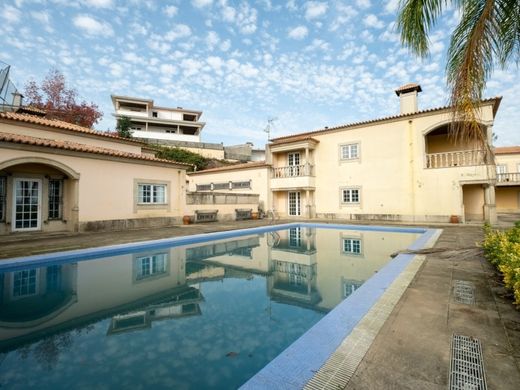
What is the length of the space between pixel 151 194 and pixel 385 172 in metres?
16.4

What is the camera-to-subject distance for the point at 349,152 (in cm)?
2112

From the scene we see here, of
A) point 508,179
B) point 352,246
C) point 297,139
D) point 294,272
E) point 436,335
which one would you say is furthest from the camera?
point 508,179

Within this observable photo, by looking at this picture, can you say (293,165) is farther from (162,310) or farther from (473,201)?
(162,310)

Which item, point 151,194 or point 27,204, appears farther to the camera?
point 151,194

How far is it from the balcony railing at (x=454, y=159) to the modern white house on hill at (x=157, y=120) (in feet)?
124

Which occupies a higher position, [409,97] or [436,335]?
[409,97]

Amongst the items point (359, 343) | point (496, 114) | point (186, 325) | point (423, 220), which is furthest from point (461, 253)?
point (496, 114)

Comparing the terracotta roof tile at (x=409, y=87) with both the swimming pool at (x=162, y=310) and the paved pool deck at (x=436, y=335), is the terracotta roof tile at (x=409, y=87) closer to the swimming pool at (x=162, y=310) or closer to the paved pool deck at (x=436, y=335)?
the swimming pool at (x=162, y=310)

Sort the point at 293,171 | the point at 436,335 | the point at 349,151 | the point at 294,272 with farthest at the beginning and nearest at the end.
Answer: the point at 293,171, the point at 349,151, the point at 294,272, the point at 436,335

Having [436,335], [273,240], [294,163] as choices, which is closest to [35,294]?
[436,335]

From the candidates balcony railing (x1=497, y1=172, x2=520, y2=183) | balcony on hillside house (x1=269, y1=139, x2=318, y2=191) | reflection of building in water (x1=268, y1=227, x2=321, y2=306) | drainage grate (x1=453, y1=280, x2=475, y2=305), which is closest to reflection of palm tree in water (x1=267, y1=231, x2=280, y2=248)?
reflection of building in water (x1=268, y1=227, x2=321, y2=306)

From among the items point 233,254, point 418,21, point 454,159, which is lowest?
point 233,254

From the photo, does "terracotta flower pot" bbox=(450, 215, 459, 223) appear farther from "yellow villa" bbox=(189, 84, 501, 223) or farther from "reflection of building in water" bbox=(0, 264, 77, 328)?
"reflection of building in water" bbox=(0, 264, 77, 328)

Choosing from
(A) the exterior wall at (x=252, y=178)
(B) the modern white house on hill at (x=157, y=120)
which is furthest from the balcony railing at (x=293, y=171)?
(B) the modern white house on hill at (x=157, y=120)
